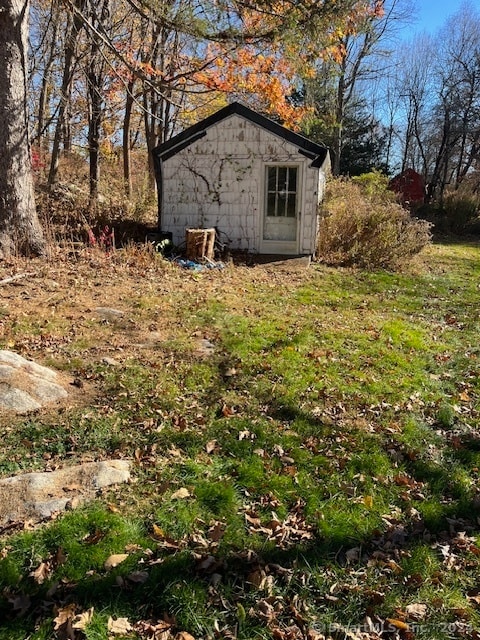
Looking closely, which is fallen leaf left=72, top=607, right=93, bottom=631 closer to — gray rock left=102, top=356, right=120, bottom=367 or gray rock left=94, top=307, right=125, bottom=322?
gray rock left=102, top=356, right=120, bottom=367

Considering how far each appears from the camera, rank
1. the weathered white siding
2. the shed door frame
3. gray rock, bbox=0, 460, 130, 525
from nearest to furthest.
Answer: gray rock, bbox=0, 460, 130, 525 < the weathered white siding < the shed door frame

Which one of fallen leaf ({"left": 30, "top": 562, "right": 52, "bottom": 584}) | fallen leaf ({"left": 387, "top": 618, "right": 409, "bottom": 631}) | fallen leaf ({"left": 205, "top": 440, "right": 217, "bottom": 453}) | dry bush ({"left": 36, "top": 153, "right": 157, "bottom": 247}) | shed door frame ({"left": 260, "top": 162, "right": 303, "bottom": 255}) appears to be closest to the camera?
fallen leaf ({"left": 387, "top": 618, "right": 409, "bottom": 631})

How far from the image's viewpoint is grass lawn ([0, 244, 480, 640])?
7.98 feet

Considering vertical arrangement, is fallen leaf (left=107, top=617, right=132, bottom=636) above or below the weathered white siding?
below

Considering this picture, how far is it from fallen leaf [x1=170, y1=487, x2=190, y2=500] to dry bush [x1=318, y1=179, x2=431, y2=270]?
8.81 metres

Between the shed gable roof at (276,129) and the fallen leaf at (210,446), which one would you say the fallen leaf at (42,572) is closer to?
the fallen leaf at (210,446)

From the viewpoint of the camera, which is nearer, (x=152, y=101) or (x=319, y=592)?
(x=319, y=592)

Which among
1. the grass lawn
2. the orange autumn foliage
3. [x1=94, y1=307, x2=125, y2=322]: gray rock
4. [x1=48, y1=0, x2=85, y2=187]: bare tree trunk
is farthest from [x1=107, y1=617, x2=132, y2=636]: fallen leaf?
[x1=48, y1=0, x2=85, y2=187]: bare tree trunk

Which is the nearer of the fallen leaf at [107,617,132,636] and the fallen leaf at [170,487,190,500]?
the fallen leaf at [107,617,132,636]

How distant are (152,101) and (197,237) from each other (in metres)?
10.2

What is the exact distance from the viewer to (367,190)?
15461mm

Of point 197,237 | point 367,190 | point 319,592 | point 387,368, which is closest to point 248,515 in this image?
point 319,592

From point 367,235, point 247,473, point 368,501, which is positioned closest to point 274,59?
point 367,235

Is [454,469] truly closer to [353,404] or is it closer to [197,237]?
[353,404]
